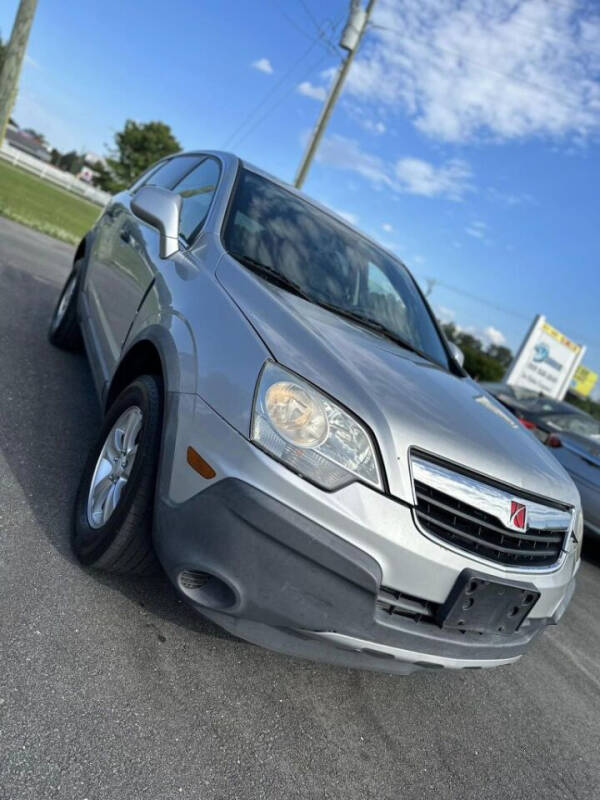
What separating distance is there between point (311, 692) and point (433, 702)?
0.62 m

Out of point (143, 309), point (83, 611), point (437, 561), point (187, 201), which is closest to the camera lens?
point (437, 561)

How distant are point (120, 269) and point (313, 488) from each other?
2.31 metres

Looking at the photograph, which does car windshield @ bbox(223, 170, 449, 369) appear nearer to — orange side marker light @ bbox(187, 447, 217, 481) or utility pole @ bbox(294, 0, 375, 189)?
orange side marker light @ bbox(187, 447, 217, 481)

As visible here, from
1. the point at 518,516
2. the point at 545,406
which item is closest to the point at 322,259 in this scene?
the point at 518,516

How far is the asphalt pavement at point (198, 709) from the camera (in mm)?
1742

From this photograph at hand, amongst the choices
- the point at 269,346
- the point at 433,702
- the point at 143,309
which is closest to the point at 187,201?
the point at 143,309

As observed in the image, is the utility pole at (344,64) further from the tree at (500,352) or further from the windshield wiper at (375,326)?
the tree at (500,352)

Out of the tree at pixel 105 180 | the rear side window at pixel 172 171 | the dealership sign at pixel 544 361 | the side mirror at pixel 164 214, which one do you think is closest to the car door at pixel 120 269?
the rear side window at pixel 172 171

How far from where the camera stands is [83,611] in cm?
222

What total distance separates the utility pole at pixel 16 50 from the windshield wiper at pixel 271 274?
10660mm

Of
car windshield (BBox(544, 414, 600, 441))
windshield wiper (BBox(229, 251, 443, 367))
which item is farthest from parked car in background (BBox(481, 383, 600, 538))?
windshield wiper (BBox(229, 251, 443, 367))

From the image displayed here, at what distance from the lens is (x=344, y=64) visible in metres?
15.0

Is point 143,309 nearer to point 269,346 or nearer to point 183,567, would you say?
point 269,346

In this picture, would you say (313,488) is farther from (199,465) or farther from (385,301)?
(385,301)
